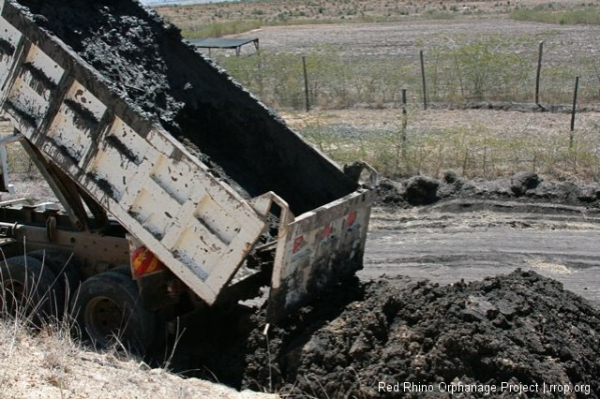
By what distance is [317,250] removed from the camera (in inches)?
320

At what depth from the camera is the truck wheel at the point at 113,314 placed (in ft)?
26.9

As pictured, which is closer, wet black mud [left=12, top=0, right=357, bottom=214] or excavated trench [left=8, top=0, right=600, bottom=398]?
excavated trench [left=8, top=0, right=600, bottom=398]

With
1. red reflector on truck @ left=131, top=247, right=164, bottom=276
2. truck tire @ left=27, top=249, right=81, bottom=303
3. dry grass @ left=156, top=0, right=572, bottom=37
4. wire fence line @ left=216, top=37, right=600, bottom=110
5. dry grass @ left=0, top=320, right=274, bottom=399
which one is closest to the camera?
dry grass @ left=0, top=320, right=274, bottom=399

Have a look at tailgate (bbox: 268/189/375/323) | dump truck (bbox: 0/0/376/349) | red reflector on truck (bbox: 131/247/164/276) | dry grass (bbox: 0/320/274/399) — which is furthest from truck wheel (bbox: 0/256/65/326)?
tailgate (bbox: 268/189/375/323)

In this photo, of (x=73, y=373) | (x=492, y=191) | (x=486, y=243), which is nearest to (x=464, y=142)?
(x=492, y=191)

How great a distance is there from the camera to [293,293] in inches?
314

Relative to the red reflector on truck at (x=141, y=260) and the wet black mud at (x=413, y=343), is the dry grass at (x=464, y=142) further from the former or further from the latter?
the red reflector on truck at (x=141, y=260)

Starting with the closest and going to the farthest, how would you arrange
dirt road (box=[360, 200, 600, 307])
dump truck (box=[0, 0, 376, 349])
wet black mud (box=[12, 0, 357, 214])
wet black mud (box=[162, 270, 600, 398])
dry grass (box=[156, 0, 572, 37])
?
wet black mud (box=[162, 270, 600, 398])
dump truck (box=[0, 0, 376, 349])
wet black mud (box=[12, 0, 357, 214])
dirt road (box=[360, 200, 600, 307])
dry grass (box=[156, 0, 572, 37])

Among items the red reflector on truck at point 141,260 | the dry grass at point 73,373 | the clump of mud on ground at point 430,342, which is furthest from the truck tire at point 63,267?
the clump of mud on ground at point 430,342

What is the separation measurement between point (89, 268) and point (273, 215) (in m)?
1.83

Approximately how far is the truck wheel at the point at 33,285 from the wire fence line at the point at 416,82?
15.3 metres

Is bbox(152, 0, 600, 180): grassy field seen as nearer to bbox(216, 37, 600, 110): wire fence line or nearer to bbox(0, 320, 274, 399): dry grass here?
bbox(216, 37, 600, 110): wire fence line

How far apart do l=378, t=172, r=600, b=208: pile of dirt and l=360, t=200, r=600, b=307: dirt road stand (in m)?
0.28

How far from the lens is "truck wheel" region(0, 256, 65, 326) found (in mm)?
8750
